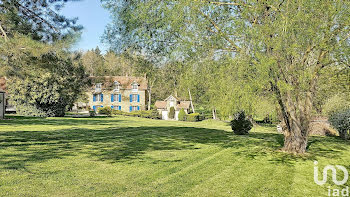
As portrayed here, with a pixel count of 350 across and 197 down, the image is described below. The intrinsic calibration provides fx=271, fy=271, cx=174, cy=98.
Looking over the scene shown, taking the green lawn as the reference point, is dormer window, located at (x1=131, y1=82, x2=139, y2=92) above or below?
above

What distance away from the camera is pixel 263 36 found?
8281 mm

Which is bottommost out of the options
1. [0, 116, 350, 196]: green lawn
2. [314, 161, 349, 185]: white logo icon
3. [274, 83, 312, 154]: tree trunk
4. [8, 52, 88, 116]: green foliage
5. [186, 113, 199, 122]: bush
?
[314, 161, 349, 185]: white logo icon

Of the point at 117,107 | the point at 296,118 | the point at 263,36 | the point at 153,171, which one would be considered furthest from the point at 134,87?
the point at 153,171

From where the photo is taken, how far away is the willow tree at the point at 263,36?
27.5ft

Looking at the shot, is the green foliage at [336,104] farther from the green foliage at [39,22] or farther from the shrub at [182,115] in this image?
the shrub at [182,115]

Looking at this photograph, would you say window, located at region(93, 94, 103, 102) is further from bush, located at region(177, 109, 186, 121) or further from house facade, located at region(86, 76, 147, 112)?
bush, located at region(177, 109, 186, 121)

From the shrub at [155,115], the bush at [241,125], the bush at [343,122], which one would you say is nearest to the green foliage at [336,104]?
the bush at [343,122]

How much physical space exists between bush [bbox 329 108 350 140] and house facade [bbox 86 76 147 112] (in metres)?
31.8

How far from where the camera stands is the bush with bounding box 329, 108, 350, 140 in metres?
17.0

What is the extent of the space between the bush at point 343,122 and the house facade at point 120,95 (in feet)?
104

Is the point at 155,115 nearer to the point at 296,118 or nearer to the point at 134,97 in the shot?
the point at 134,97

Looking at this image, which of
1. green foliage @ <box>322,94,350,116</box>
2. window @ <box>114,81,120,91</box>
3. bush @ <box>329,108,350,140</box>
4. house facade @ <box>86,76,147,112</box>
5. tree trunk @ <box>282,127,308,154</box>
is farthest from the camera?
house facade @ <box>86,76,147,112</box>

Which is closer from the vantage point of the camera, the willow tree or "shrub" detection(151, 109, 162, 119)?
the willow tree

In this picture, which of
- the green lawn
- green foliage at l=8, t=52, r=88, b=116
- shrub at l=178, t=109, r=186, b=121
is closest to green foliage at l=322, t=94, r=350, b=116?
Answer: the green lawn
